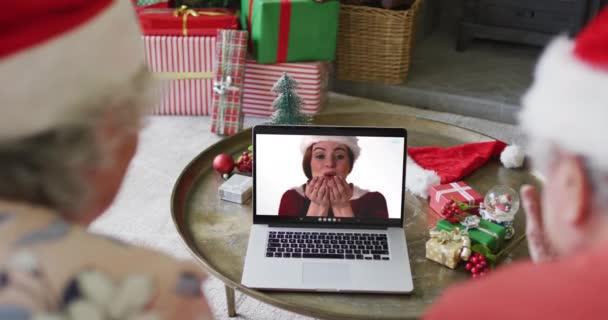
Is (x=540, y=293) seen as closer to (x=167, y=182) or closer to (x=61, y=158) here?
(x=61, y=158)

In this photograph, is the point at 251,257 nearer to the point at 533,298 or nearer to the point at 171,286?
the point at 171,286

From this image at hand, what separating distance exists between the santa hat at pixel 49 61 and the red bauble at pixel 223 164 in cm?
108

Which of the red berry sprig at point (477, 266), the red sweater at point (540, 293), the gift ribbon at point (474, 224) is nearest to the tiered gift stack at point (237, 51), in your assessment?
the gift ribbon at point (474, 224)

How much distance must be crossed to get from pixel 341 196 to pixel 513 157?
563 millimetres

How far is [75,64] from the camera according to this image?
1.98 feet

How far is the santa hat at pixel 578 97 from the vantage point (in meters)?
0.57

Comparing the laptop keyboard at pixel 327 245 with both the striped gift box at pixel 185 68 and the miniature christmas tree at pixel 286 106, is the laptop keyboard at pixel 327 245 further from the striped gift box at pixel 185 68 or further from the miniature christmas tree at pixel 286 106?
the striped gift box at pixel 185 68

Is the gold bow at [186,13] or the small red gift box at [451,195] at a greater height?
the gold bow at [186,13]

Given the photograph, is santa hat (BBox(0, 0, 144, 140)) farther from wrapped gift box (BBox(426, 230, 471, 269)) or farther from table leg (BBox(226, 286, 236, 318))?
table leg (BBox(226, 286, 236, 318))

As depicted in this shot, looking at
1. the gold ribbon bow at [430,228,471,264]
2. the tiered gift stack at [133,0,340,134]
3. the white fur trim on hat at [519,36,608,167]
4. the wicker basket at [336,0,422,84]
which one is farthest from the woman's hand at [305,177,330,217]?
the wicker basket at [336,0,422,84]

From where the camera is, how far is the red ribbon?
8.54ft

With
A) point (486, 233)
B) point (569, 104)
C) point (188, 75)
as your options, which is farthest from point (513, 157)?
point (188, 75)

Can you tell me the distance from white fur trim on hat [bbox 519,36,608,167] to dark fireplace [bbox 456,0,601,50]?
260 centimetres

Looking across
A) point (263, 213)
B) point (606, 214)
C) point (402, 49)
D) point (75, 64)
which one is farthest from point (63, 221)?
point (402, 49)
